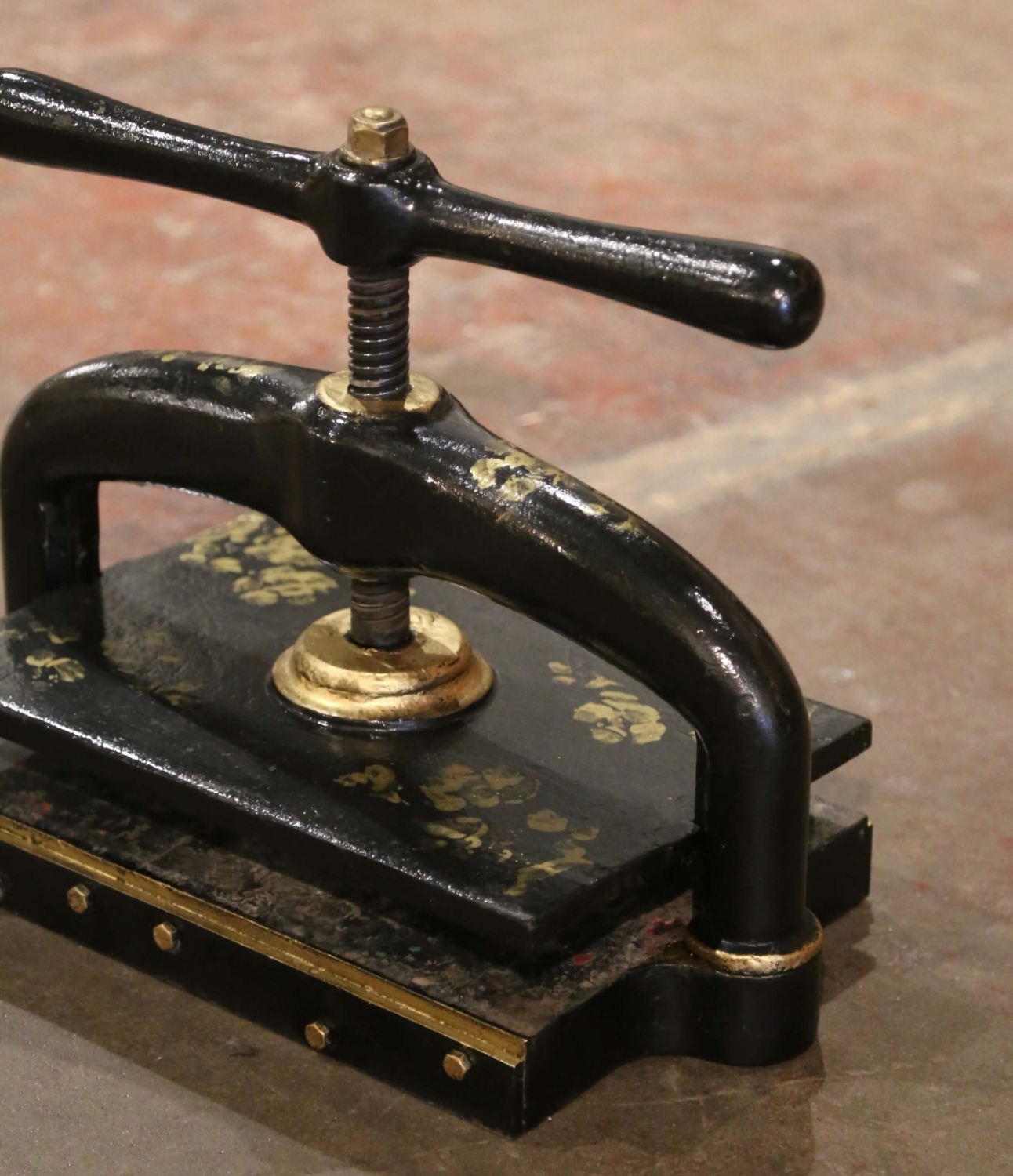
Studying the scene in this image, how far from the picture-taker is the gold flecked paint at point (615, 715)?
1125mm

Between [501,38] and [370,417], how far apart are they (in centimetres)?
201

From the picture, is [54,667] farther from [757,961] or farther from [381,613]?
[757,961]

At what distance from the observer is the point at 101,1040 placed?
107 centimetres

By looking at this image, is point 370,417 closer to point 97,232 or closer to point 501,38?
point 97,232

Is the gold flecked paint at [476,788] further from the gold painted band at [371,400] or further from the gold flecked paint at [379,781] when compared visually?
the gold painted band at [371,400]

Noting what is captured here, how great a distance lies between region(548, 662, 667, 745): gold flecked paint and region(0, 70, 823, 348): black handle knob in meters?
0.26

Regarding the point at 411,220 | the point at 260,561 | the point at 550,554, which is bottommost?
the point at 260,561

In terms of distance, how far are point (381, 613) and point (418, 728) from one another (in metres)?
0.07

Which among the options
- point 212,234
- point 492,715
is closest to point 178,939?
point 492,715

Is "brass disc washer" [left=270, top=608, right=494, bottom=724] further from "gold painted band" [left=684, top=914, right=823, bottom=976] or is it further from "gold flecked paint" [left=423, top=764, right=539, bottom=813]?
"gold painted band" [left=684, top=914, right=823, bottom=976]

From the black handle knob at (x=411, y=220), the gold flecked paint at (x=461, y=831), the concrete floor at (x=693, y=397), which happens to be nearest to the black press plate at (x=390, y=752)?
the gold flecked paint at (x=461, y=831)

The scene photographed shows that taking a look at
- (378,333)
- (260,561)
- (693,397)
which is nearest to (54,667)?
(260,561)

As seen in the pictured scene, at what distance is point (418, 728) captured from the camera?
113cm

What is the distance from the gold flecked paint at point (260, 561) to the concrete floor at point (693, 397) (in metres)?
0.25
